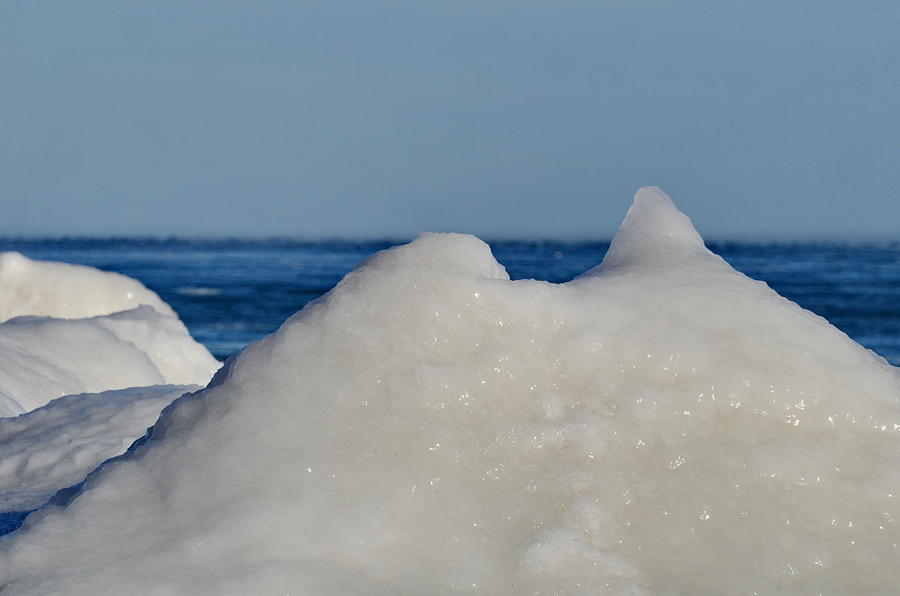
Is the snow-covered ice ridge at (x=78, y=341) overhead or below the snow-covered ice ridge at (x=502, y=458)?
below

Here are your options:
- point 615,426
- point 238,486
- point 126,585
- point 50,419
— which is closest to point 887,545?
point 615,426

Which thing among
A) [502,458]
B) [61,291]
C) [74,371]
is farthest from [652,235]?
[61,291]

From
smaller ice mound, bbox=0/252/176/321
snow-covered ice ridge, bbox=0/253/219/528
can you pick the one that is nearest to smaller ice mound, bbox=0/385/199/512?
snow-covered ice ridge, bbox=0/253/219/528

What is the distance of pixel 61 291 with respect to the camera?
10359 millimetres

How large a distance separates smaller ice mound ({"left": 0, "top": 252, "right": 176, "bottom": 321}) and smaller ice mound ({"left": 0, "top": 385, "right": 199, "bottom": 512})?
593 centimetres

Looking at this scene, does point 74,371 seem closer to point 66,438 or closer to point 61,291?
point 66,438

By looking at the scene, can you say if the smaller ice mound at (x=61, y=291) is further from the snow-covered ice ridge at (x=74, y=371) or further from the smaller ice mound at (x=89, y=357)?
the smaller ice mound at (x=89, y=357)

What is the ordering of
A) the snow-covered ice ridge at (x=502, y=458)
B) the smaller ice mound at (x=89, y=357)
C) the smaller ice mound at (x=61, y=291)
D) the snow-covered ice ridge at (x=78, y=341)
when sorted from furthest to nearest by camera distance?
the smaller ice mound at (x=61, y=291) → the snow-covered ice ridge at (x=78, y=341) → the smaller ice mound at (x=89, y=357) → the snow-covered ice ridge at (x=502, y=458)

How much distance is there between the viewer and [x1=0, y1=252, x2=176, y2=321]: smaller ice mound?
1023cm

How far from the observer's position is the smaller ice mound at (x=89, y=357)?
5719 mm

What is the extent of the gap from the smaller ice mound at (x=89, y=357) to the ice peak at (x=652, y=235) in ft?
10.8

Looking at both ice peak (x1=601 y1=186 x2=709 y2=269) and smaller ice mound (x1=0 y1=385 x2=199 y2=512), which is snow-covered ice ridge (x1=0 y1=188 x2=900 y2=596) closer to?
ice peak (x1=601 y1=186 x2=709 y2=269)

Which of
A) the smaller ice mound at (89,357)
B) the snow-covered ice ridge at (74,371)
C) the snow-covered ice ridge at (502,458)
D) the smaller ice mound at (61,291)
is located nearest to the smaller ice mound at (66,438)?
the snow-covered ice ridge at (74,371)

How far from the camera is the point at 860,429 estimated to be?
247cm
